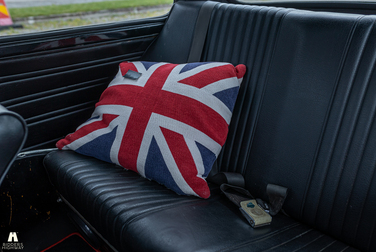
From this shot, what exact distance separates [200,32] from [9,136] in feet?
3.15

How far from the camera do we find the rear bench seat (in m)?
0.85

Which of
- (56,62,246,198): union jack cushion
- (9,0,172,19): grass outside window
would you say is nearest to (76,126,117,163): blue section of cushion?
(56,62,246,198): union jack cushion

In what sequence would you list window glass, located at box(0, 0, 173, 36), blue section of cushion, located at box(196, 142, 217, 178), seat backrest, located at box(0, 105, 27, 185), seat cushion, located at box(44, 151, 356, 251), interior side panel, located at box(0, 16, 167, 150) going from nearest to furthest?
seat backrest, located at box(0, 105, 27, 185)
seat cushion, located at box(44, 151, 356, 251)
blue section of cushion, located at box(196, 142, 217, 178)
interior side panel, located at box(0, 16, 167, 150)
window glass, located at box(0, 0, 173, 36)

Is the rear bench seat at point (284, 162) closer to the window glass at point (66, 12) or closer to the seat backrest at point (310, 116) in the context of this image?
the seat backrest at point (310, 116)

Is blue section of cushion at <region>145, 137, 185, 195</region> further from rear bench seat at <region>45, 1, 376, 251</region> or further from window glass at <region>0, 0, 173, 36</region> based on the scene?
window glass at <region>0, 0, 173, 36</region>

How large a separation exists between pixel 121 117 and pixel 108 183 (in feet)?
0.79

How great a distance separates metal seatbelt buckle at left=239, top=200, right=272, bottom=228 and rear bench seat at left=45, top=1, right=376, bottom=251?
23mm

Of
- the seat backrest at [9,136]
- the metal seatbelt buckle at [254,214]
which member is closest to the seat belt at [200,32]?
the metal seatbelt buckle at [254,214]

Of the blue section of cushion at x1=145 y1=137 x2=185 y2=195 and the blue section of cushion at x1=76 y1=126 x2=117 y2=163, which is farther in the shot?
the blue section of cushion at x1=76 y1=126 x2=117 y2=163

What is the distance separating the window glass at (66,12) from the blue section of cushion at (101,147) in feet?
1.95

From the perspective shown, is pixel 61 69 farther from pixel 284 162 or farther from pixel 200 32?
pixel 284 162

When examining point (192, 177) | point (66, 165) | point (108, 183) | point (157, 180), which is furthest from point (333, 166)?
point (66, 165)

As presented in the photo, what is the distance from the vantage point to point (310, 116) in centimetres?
97

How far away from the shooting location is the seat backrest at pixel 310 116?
2.88 ft
